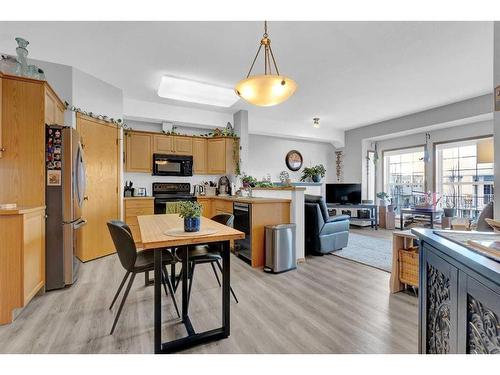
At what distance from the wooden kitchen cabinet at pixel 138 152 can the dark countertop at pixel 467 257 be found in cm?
481

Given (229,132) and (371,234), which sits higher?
(229,132)

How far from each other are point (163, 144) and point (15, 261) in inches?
132

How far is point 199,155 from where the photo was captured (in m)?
5.47

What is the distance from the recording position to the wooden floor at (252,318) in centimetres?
173

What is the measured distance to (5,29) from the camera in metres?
2.65

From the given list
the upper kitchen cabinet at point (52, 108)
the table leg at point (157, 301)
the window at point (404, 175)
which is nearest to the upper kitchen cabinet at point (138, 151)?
the upper kitchen cabinet at point (52, 108)

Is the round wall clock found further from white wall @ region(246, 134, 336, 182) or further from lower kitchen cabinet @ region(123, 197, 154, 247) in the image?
lower kitchen cabinet @ region(123, 197, 154, 247)

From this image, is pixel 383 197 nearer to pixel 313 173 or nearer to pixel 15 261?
pixel 313 173

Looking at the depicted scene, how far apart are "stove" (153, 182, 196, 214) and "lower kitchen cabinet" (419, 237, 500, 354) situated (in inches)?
171

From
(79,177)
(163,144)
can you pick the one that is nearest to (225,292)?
(79,177)

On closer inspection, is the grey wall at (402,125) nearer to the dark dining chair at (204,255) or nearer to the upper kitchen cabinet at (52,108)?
the dark dining chair at (204,255)
